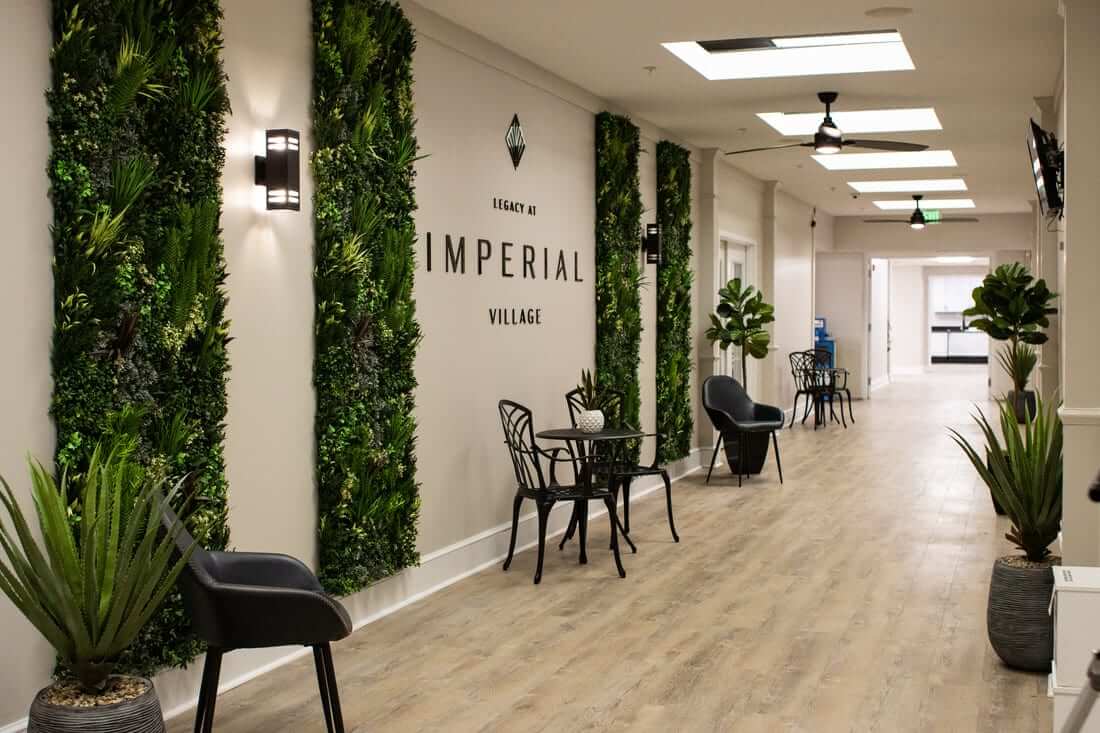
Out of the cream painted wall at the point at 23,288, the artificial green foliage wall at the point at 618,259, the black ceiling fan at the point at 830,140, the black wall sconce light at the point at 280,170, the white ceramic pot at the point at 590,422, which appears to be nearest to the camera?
the cream painted wall at the point at 23,288

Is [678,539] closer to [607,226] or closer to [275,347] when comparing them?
[607,226]

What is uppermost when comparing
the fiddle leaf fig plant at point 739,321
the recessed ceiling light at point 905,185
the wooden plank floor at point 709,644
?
the recessed ceiling light at point 905,185

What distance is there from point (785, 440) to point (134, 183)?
9831 millimetres

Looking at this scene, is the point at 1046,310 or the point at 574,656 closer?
the point at 574,656

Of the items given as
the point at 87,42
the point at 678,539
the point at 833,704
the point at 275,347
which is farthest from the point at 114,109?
the point at 678,539

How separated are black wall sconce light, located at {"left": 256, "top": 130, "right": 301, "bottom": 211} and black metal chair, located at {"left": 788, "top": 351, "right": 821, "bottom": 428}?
1028 centimetres

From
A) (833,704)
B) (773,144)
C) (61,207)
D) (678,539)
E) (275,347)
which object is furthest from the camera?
(773,144)

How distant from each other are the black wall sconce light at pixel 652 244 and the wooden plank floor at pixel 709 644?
2.00m

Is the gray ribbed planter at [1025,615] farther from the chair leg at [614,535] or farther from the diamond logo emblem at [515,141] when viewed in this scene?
the diamond logo emblem at [515,141]

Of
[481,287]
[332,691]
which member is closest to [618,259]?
[481,287]

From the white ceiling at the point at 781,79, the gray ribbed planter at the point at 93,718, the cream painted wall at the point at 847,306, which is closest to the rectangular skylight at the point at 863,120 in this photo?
the white ceiling at the point at 781,79

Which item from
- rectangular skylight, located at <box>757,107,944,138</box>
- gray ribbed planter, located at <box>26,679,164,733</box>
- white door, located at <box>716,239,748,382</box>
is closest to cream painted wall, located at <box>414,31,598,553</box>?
rectangular skylight, located at <box>757,107,944,138</box>

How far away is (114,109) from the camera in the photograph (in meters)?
3.53

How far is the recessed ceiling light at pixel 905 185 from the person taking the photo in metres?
12.7
